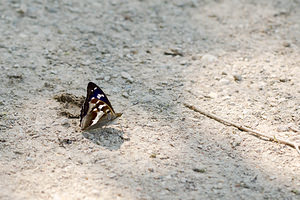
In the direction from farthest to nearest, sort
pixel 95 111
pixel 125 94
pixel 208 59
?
pixel 208 59, pixel 125 94, pixel 95 111

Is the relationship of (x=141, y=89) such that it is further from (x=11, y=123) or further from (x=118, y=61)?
(x=11, y=123)

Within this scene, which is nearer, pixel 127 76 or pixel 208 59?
pixel 127 76

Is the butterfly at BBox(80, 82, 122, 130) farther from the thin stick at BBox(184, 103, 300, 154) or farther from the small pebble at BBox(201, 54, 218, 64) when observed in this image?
the small pebble at BBox(201, 54, 218, 64)

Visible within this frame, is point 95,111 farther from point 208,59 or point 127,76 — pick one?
point 208,59

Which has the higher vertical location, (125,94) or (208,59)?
(208,59)

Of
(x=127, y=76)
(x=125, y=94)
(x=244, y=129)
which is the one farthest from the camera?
(x=127, y=76)

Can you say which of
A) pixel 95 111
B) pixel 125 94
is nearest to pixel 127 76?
pixel 125 94

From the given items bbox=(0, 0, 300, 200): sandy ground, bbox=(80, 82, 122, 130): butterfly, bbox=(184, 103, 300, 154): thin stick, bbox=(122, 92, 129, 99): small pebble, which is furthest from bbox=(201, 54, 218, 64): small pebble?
bbox=(80, 82, 122, 130): butterfly

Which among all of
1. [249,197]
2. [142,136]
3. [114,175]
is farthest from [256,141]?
[114,175]
